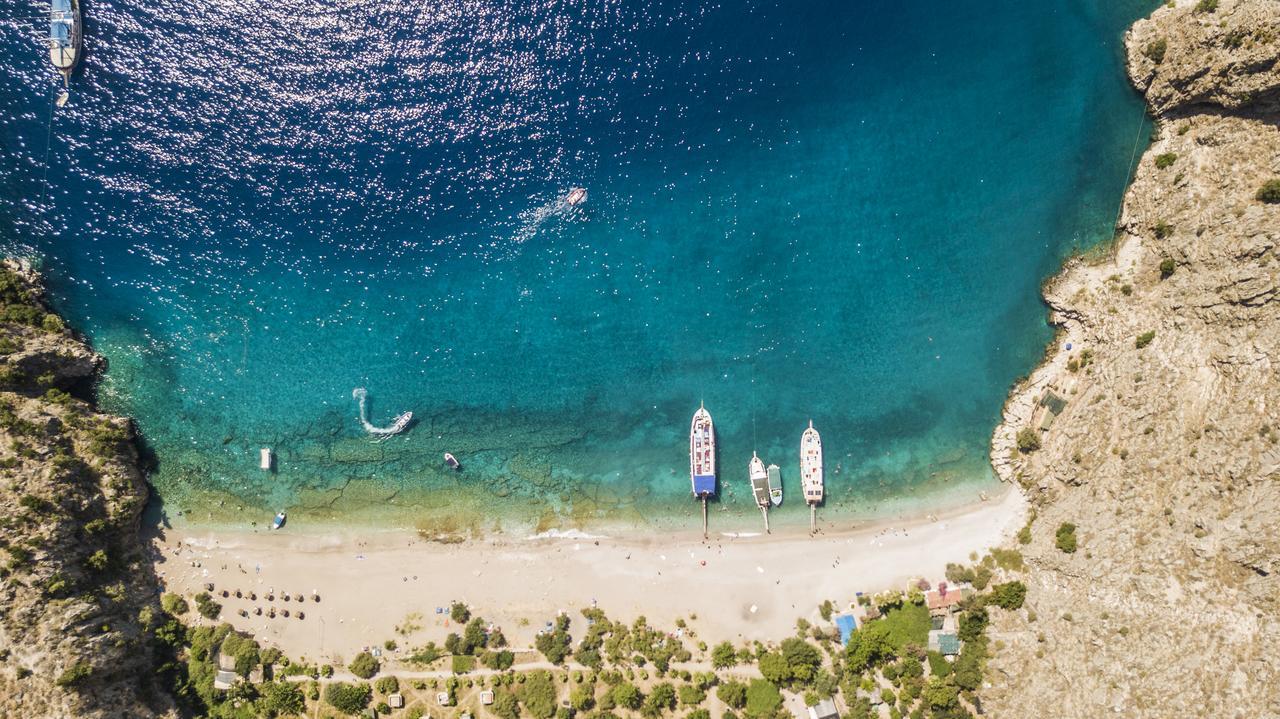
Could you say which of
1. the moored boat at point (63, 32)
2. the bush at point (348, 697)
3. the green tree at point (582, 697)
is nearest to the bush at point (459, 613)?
the bush at point (348, 697)

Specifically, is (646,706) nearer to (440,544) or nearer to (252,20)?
(440,544)

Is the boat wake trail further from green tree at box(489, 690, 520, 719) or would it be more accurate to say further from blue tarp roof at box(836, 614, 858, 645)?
blue tarp roof at box(836, 614, 858, 645)

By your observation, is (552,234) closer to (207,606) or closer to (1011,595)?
(207,606)

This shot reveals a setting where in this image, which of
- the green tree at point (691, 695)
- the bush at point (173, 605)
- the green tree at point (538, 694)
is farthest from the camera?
the bush at point (173, 605)

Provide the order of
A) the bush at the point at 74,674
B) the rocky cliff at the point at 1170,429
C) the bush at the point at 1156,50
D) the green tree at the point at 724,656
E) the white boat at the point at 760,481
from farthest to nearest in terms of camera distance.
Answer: the white boat at the point at 760,481 → the green tree at the point at 724,656 → the bush at the point at 1156,50 → the bush at the point at 74,674 → the rocky cliff at the point at 1170,429

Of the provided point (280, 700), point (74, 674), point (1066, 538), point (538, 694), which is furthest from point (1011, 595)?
point (74, 674)

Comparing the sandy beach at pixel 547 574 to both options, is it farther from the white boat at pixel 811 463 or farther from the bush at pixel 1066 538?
the bush at pixel 1066 538

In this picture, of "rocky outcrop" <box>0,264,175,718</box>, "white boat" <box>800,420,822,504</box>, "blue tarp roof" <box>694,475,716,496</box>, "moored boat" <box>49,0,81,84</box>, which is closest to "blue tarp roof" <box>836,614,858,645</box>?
"white boat" <box>800,420,822,504</box>
